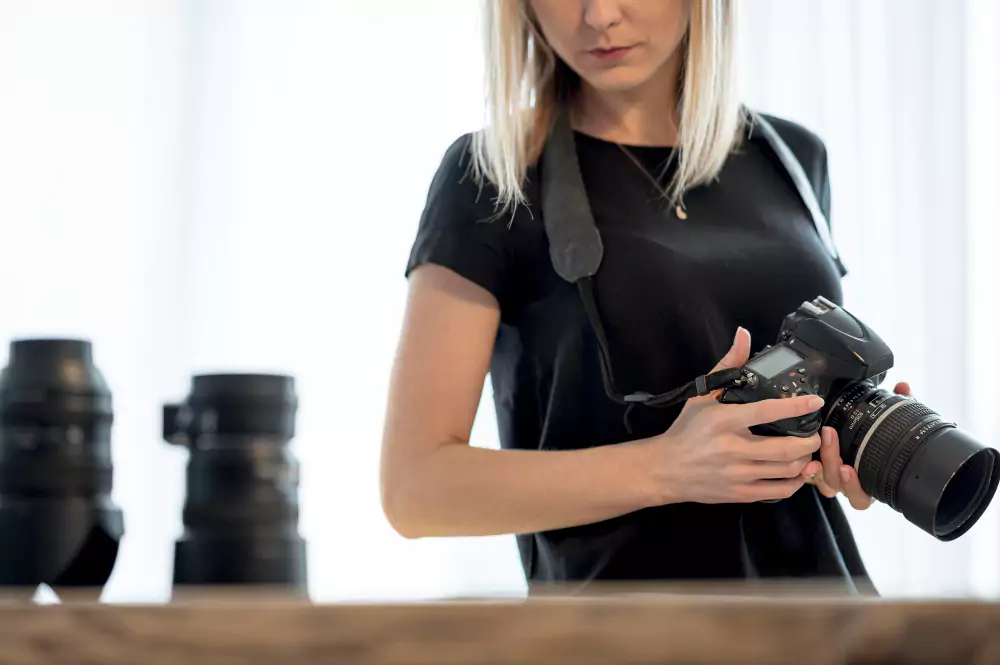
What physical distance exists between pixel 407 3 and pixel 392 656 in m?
2.19

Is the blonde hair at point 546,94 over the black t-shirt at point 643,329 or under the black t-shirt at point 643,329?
over

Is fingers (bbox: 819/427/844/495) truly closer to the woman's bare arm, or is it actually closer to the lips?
the woman's bare arm

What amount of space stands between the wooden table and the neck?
0.75 m

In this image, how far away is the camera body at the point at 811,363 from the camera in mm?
741

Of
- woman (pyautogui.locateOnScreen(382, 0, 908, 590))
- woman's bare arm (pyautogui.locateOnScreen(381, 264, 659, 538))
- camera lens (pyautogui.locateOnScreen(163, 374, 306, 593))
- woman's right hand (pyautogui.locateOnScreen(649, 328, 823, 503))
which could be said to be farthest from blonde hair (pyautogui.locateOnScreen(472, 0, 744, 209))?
camera lens (pyautogui.locateOnScreen(163, 374, 306, 593))

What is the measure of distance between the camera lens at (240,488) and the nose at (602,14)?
Answer: 43cm

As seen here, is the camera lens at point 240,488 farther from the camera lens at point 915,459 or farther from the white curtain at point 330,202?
the white curtain at point 330,202

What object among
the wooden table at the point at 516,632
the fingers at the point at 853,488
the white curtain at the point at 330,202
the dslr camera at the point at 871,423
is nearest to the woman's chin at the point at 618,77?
the dslr camera at the point at 871,423

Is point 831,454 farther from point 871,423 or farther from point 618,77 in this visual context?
point 618,77

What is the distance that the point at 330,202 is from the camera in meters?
2.31

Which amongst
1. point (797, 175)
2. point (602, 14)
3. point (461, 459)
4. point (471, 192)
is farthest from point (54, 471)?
point (797, 175)

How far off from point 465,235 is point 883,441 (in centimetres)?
34

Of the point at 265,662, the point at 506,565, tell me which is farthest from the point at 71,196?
the point at 265,662

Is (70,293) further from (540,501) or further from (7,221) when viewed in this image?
(540,501)
